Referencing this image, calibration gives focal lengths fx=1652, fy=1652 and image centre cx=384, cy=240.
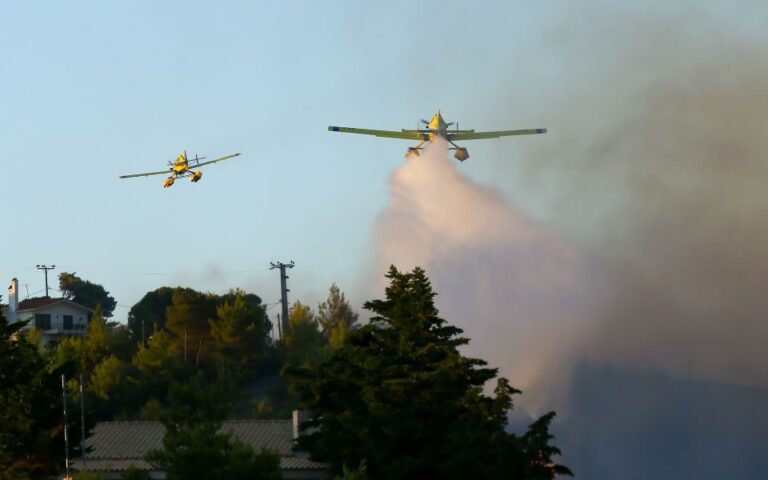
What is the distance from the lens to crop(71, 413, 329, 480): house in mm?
86312

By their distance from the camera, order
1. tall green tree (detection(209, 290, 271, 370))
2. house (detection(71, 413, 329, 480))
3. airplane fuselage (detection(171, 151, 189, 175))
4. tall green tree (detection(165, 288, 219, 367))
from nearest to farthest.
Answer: house (detection(71, 413, 329, 480)), airplane fuselage (detection(171, 151, 189, 175)), tall green tree (detection(209, 290, 271, 370)), tall green tree (detection(165, 288, 219, 367))

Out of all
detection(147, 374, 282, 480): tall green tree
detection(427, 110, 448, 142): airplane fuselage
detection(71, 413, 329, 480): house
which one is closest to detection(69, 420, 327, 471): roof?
detection(71, 413, 329, 480): house

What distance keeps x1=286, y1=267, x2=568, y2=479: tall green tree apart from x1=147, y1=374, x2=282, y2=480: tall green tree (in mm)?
4907

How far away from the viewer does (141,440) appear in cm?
9781

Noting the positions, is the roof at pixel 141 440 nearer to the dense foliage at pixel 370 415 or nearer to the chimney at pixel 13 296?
the dense foliage at pixel 370 415

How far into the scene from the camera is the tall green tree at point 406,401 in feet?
248

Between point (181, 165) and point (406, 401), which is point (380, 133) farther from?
point (406, 401)

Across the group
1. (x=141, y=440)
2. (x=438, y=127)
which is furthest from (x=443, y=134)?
(x=141, y=440)

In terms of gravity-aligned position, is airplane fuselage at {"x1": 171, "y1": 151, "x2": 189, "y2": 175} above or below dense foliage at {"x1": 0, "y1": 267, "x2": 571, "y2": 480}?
above

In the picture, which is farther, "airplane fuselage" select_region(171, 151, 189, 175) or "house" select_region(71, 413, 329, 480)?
"airplane fuselage" select_region(171, 151, 189, 175)

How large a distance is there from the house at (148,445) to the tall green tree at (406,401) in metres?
2.14

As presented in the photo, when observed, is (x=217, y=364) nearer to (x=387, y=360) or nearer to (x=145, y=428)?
(x=145, y=428)

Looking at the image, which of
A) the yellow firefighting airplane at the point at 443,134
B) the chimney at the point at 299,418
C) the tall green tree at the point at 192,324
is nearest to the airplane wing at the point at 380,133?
the yellow firefighting airplane at the point at 443,134

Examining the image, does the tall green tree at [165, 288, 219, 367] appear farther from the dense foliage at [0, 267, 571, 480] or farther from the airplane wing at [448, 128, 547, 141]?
the dense foliage at [0, 267, 571, 480]
